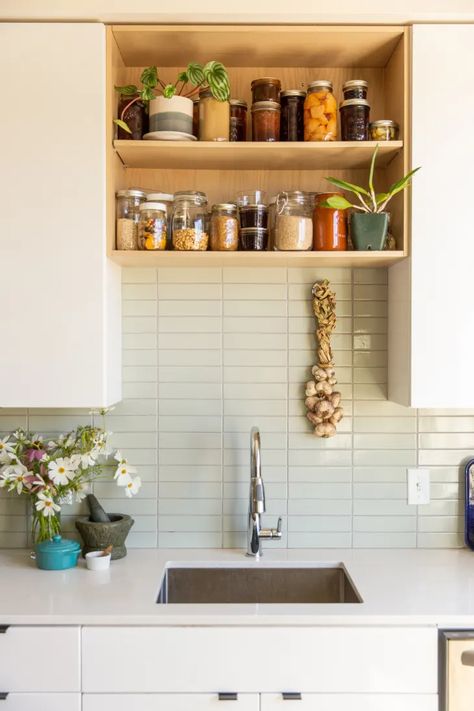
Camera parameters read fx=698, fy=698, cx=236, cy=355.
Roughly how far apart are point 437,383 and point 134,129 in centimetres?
112

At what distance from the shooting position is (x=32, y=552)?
2166 mm

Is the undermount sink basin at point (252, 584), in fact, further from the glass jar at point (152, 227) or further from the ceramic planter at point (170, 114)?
the ceramic planter at point (170, 114)

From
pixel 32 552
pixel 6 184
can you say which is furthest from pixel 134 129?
pixel 32 552

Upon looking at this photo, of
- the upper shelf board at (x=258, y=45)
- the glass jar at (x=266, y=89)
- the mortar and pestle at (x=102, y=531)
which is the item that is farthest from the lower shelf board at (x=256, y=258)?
the mortar and pestle at (x=102, y=531)

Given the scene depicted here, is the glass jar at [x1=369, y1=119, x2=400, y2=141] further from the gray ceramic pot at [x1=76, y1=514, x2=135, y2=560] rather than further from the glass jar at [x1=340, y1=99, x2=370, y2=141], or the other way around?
the gray ceramic pot at [x1=76, y1=514, x2=135, y2=560]

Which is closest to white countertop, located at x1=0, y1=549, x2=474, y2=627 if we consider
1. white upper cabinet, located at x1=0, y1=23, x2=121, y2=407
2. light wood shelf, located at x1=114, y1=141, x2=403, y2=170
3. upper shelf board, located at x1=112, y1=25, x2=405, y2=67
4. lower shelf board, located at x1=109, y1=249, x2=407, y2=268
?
white upper cabinet, located at x1=0, y1=23, x2=121, y2=407

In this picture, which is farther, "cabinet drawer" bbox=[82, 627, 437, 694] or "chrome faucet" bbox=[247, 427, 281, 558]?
"chrome faucet" bbox=[247, 427, 281, 558]

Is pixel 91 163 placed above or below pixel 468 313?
above

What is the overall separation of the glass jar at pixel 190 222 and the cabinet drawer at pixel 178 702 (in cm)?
116

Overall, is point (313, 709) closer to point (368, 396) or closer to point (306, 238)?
point (368, 396)

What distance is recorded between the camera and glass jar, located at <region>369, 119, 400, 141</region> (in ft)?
6.45

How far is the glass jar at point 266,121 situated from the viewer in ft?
6.59

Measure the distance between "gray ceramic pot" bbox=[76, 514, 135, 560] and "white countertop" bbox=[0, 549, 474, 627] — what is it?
0.04 meters

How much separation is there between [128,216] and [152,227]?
0.09 m
